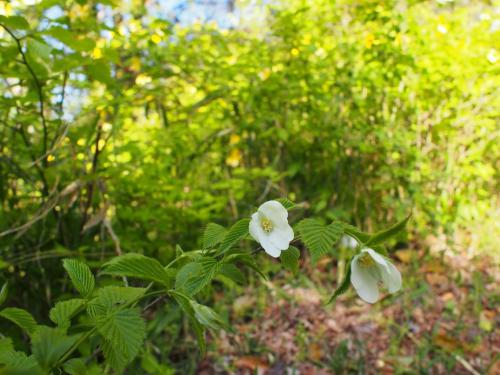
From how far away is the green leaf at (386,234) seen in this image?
0.64 m

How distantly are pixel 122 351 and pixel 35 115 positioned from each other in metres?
1.47

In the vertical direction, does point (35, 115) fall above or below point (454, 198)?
above

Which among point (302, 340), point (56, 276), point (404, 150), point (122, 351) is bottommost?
point (302, 340)

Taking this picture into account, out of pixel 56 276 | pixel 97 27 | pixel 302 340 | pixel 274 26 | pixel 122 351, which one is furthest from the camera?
pixel 274 26

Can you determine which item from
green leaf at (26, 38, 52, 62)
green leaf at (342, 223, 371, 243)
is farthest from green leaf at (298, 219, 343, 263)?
green leaf at (26, 38, 52, 62)

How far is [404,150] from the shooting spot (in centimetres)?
280

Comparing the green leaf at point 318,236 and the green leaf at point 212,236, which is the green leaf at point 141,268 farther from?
the green leaf at point 318,236

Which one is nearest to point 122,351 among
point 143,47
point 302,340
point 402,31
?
point 302,340

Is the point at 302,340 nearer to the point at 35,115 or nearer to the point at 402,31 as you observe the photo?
the point at 35,115

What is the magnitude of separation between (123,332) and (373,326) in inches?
80.2

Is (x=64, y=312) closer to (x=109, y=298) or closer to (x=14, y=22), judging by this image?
(x=109, y=298)

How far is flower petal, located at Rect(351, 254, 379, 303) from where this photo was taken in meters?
0.73

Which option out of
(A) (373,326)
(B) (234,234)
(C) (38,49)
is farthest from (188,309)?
(A) (373,326)

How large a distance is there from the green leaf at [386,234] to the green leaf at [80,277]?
426 mm
